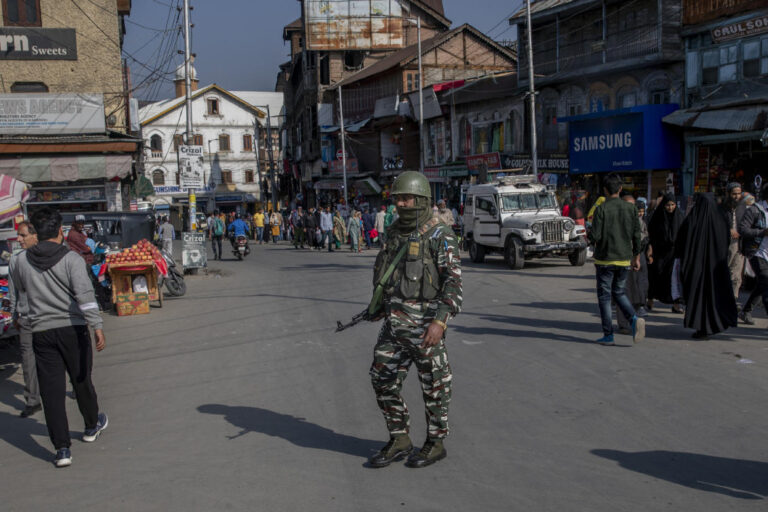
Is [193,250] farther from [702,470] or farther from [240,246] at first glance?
[702,470]

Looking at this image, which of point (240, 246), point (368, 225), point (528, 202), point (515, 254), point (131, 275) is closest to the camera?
point (131, 275)

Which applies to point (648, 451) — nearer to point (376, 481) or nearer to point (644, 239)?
point (376, 481)

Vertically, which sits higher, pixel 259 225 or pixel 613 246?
pixel 613 246

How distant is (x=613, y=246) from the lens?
8664 millimetres

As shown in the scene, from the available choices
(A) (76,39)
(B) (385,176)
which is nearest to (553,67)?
(B) (385,176)

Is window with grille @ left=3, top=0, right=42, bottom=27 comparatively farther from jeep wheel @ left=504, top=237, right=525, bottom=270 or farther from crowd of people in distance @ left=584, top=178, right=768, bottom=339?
crowd of people in distance @ left=584, top=178, right=768, bottom=339

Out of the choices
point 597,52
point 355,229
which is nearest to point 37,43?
point 355,229

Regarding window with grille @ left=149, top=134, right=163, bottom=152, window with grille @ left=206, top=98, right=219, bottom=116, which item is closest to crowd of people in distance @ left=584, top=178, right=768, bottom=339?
window with grille @ left=206, top=98, right=219, bottom=116

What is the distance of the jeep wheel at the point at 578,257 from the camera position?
18984 millimetres

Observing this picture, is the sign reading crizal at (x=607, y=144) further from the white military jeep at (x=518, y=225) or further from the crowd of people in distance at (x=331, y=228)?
the white military jeep at (x=518, y=225)

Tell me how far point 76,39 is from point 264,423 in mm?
28418

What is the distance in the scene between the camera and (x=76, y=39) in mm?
29828

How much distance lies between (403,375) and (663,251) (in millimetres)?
7543

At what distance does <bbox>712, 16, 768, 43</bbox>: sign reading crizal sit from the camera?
A: 2145 centimetres
